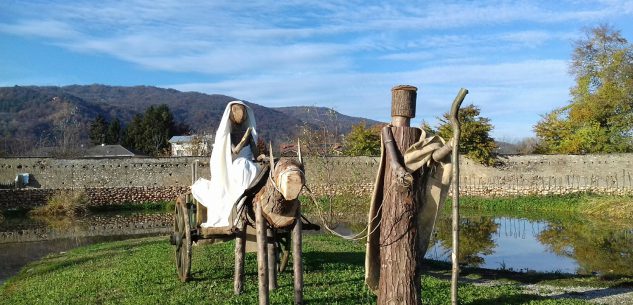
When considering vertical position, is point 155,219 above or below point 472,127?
below

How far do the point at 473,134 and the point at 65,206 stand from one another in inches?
752

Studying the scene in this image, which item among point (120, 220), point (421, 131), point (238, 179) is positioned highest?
point (421, 131)

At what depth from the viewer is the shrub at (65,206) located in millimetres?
26453

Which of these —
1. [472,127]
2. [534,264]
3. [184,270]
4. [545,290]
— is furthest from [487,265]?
[472,127]

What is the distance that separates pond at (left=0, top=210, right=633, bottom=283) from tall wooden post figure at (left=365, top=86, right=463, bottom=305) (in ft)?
23.0

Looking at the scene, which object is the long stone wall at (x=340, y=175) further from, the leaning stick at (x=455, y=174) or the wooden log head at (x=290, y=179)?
the leaning stick at (x=455, y=174)

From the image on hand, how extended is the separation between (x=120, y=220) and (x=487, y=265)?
1584cm

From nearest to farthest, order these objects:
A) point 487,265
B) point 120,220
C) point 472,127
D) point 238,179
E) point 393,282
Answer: point 393,282 → point 238,179 → point 487,265 → point 120,220 → point 472,127

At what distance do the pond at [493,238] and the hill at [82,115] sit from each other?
9107 mm

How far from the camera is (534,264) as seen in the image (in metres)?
13.4

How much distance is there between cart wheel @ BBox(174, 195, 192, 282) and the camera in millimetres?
8297

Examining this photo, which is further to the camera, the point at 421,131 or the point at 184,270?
the point at 184,270

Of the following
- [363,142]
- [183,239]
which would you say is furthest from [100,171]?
[183,239]

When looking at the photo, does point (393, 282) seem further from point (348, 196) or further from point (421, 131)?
point (348, 196)
